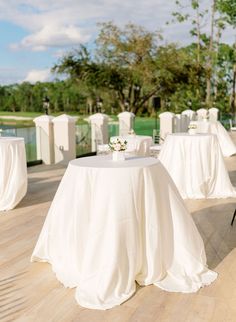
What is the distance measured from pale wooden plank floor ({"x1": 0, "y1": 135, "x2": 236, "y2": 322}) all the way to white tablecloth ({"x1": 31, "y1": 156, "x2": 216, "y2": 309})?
0.09 m

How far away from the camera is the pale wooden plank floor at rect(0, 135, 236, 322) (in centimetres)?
260

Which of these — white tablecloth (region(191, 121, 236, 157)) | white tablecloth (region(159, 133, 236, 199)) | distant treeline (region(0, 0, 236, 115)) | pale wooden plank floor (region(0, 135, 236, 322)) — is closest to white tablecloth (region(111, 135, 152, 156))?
white tablecloth (region(159, 133, 236, 199))

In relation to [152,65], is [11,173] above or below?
below

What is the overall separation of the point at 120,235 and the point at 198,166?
3.45 meters

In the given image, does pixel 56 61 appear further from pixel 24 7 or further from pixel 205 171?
pixel 205 171

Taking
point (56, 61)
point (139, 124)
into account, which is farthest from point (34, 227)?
point (56, 61)

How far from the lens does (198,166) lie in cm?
601

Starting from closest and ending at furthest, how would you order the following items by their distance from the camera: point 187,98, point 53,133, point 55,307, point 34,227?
point 55,307, point 34,227, point 53,133, point 187,98

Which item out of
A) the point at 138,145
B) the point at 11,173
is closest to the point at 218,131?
the point at 138,145

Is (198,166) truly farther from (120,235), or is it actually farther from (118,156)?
(120,235)

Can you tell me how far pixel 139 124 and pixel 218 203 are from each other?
8.27 m

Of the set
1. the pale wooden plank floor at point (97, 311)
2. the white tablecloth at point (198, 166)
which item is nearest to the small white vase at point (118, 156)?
the pale wooden plank floor at point (97, 311)

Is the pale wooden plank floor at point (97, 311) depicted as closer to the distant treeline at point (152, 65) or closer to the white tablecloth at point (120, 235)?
the white tablecloth at point (120, 235)

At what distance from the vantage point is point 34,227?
458 centimetres
